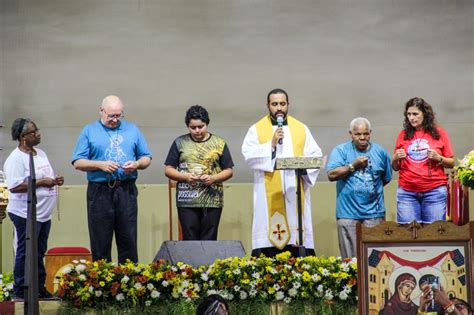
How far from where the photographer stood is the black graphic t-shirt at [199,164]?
326 inches

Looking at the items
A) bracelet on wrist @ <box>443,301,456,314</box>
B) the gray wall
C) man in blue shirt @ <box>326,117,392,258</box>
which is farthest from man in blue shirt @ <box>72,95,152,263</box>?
bracelet on wrist @ <box>443,301,456,314</box>

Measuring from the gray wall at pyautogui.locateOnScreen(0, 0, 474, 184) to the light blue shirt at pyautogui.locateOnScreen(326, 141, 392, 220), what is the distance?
2.26 metres

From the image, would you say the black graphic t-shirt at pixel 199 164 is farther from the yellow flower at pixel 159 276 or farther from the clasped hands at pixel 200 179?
the yellow flower at pixel 159 276

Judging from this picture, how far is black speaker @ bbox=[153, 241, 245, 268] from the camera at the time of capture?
7.34 meters

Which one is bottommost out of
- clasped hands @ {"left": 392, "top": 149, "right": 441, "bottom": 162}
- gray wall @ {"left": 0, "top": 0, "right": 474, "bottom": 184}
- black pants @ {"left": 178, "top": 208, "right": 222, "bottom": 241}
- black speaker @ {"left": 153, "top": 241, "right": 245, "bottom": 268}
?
black speaker @ {"left": 153, "top": 241, "right": 245, "bottom": 268}

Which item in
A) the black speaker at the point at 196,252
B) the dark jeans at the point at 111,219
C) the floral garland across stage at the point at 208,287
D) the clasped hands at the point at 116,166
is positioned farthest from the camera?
the dark jeans at the point at 111,219

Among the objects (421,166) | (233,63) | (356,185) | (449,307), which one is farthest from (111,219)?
(233,63)

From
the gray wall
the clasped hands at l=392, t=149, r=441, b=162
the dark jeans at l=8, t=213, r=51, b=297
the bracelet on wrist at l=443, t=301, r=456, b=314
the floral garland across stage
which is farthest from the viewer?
the gray wall

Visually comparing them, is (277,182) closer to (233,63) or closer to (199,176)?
(199,176)

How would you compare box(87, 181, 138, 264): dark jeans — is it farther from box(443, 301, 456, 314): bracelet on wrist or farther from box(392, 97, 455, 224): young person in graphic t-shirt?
box(443, 301, 456, 314): bracelet on wrist

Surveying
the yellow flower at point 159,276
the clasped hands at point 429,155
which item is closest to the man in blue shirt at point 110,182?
the yellow flower at point 159,276

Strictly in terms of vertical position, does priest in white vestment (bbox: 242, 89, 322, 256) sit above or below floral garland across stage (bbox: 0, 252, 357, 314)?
above

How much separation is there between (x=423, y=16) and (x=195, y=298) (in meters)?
5.80

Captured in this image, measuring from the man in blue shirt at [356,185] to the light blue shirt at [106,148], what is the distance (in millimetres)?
1868
